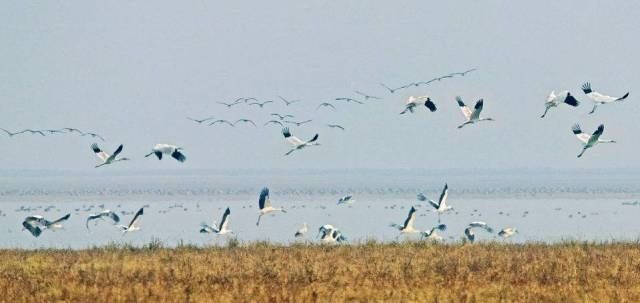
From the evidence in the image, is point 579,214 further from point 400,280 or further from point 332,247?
point 400,280

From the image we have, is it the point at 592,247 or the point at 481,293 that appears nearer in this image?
the point at 481,293

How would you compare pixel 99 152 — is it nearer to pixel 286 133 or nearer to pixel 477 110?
pixel 286 133

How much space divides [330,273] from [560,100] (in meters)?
6.42

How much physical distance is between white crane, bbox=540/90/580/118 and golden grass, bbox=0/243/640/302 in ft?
8.92

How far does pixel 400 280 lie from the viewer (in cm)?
2086

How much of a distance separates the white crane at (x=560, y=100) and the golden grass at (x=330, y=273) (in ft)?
8.92

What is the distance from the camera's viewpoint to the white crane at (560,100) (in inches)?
993

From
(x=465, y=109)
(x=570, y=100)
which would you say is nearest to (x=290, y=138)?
(x=465, y=109)

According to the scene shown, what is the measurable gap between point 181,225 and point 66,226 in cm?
426

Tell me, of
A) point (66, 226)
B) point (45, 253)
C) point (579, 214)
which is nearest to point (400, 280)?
point (45, 253)

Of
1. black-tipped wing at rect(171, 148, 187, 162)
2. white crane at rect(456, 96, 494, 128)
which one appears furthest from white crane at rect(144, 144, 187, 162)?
white crane at rect(456, 96, 494, 128)

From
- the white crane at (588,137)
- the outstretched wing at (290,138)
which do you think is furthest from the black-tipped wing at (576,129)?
the outstretched wing at (290,138)

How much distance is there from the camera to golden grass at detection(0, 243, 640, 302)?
1906cm

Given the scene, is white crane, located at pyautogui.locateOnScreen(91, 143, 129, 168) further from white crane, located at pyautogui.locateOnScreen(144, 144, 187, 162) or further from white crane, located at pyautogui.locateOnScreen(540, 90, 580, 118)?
white crane, located at pyautogui.locateOnScreen(540, 90, 580, 118)
